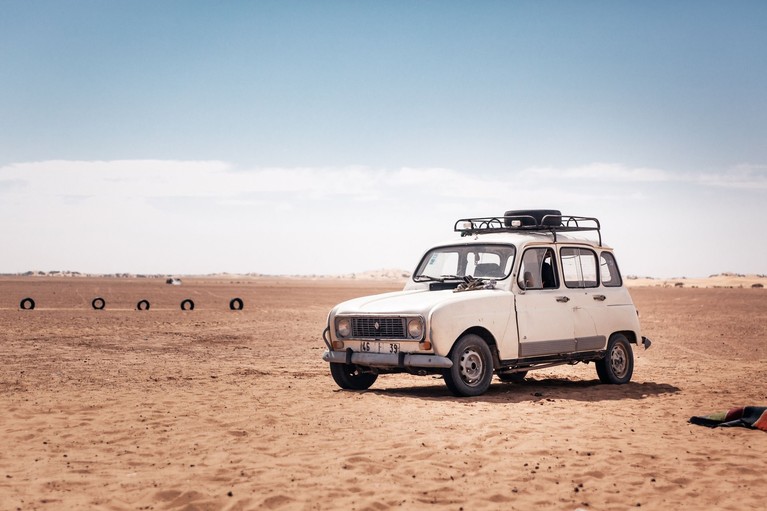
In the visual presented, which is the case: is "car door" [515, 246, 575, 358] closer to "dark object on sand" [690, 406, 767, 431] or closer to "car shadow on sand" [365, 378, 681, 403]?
"car shadow on sand" [365, 378, 681, 403]

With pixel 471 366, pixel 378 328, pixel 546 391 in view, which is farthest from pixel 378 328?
pixel 546 391

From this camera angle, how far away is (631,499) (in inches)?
265

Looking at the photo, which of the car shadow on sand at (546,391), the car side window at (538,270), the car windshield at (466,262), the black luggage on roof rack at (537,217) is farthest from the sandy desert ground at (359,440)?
the black luggage on roof rack at (537,217)

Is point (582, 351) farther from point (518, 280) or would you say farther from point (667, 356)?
point (667, 356)

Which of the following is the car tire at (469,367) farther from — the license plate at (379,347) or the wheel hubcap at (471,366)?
the license plate at (379,347)

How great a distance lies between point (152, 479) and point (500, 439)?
348 cm

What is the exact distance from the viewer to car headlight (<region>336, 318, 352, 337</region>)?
12391mm

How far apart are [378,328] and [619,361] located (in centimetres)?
458

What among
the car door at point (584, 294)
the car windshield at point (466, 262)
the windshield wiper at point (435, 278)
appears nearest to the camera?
the car windshield at point (466, 262)

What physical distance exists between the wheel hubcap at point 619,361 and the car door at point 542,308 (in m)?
1.31

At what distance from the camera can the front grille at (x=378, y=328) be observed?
1176 cm

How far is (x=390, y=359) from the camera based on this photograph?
11641 millimetres

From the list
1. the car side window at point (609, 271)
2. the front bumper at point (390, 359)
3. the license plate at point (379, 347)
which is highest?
the car side window at point (609, 271)

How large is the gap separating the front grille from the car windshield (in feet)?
4.88
